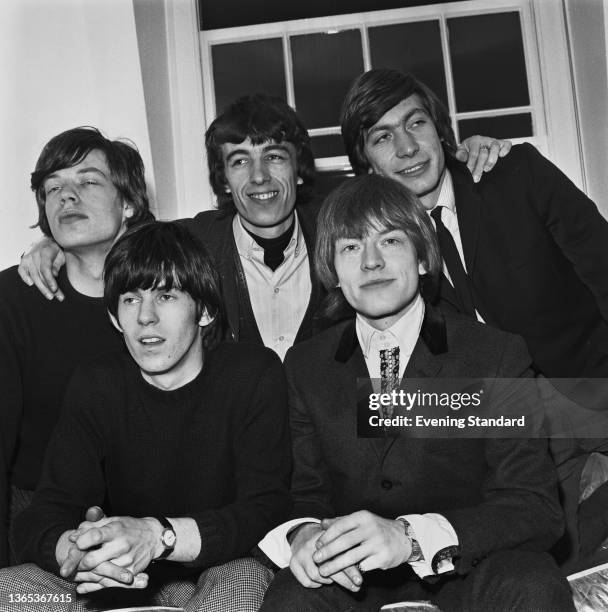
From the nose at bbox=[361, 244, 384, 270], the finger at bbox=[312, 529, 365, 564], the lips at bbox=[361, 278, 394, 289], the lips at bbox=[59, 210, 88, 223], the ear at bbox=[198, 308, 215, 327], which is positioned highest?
the lips at bbox=[59, 210, 88, 223]

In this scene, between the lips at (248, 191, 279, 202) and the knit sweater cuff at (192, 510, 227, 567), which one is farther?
the lips at (248, 191, 279, 202)

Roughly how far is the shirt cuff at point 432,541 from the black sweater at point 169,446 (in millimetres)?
274

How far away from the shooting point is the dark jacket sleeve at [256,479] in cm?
131

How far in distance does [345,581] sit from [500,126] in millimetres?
1704

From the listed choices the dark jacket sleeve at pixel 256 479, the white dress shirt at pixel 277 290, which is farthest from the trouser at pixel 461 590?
the white dress shirt at pixel 277 290

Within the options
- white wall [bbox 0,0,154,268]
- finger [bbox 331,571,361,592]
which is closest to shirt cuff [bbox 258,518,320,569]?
finger [bbox 331,571,361,592]

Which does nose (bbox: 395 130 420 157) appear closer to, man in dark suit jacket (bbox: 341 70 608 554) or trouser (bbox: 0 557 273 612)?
man in dark suit jacket (bbox: 341 70 608 554)

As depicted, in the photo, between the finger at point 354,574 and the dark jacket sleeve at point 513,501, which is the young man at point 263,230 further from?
the finger at point 354,574

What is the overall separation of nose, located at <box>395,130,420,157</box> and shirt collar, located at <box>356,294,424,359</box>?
16.6 inches

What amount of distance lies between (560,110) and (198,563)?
5.79ft

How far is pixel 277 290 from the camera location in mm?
1923

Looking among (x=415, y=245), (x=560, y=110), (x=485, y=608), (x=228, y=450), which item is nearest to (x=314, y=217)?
(x=415, y=245)

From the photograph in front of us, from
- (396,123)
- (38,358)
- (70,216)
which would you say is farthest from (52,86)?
(396,123)

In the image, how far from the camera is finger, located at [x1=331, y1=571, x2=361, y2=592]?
1.16 meters
